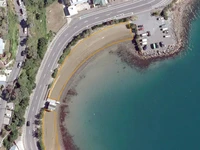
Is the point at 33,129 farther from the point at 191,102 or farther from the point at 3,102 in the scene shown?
the point at 191,102

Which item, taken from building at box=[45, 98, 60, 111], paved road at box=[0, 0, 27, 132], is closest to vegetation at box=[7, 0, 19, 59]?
paved road at box=[0, 0, 27, 132]

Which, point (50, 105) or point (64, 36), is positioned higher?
point (64, 36)

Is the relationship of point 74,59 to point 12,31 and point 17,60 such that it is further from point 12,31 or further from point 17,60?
point 12,31

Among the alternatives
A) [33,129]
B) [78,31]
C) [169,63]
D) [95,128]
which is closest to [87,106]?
[95,128]

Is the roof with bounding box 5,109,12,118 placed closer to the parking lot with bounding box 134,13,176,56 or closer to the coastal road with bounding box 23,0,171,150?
the coastal road with bounding box 23,0,171,150

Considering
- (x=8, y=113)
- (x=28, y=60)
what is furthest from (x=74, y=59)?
(x=8, y=113)

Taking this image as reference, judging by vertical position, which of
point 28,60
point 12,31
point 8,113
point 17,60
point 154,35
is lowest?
point 8,113
